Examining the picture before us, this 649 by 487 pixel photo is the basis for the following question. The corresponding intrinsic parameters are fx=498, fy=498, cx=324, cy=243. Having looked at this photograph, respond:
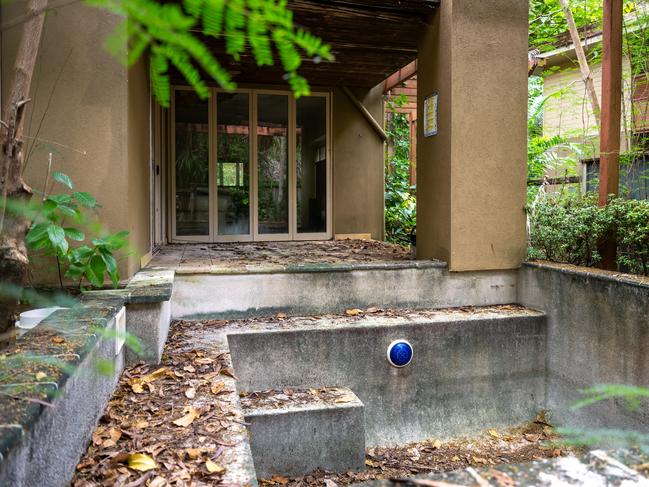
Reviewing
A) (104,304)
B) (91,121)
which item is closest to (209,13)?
(104,304)

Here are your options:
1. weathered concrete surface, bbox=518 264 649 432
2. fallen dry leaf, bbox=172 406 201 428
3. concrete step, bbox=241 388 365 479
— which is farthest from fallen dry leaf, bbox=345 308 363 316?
fallen dry leaf, bbox=172 406 201 428

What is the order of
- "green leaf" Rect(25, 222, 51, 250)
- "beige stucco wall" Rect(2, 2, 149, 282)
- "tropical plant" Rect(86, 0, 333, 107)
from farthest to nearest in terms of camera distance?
1. "beige stucco wall" Rect(2, 2, 149, 282)
2. "green leaf" Rect(25, 222, 51, 250)
3. "tropical plant" Rect(86, 0, 333, 107)

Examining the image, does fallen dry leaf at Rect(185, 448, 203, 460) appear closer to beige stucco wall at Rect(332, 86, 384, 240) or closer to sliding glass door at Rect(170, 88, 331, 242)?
sliding glass door at Rect(170, 88, 331, 242)

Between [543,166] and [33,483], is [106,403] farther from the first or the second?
[543,166]

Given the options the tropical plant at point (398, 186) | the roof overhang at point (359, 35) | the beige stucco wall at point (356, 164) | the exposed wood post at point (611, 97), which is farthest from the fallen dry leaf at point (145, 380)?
the tropical plant at point (398, 186)

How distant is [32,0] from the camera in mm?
1900

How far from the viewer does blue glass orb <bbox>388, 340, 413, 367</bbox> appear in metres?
3.78

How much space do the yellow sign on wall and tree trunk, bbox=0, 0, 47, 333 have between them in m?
3.45

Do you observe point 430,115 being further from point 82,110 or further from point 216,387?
point 216,387

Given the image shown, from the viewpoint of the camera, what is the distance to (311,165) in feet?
25.2

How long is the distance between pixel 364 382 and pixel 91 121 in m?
2.70

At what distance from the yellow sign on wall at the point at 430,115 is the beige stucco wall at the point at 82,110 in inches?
106

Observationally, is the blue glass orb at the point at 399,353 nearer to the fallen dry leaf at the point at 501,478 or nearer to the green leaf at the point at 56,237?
the green leaf at the point at 56,237

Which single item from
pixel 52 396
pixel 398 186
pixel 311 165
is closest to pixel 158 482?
pixel 52 396
